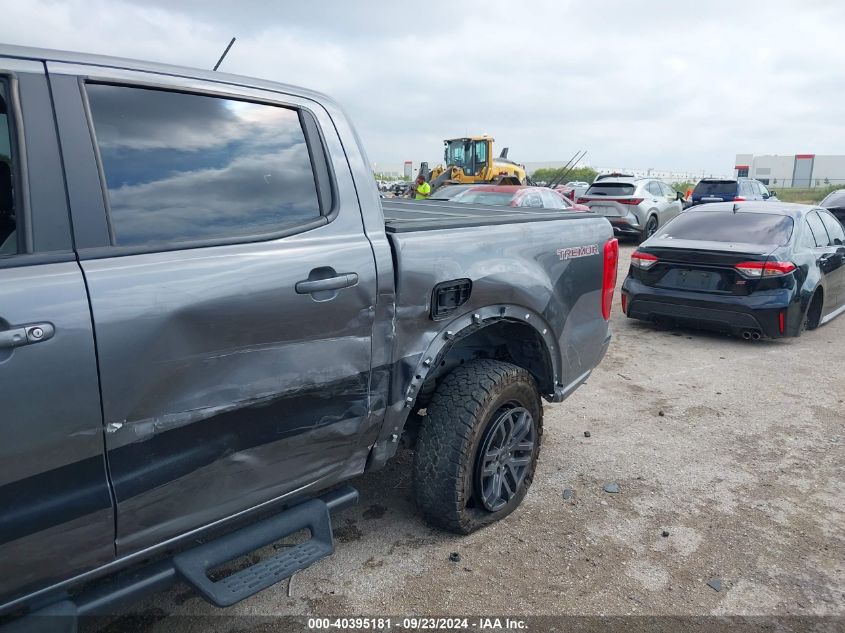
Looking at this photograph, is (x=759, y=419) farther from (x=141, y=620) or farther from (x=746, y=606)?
(x=141, y=620)

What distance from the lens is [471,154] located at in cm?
2306

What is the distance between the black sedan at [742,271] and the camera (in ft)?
21.3

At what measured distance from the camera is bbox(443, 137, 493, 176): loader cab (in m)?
22.6

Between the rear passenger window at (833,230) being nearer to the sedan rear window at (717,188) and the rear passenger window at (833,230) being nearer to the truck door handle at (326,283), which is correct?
the truck door handle at (326,283)

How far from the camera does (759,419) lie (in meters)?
4.85

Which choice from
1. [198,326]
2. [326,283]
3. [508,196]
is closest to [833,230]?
[508,196]

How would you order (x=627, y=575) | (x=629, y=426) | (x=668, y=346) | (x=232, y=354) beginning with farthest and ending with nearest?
(x=668, y=346) < (x=629, y=426) < (x=627, y=575) < (x=232, y=354)

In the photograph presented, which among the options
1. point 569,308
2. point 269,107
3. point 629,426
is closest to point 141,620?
point 269,107

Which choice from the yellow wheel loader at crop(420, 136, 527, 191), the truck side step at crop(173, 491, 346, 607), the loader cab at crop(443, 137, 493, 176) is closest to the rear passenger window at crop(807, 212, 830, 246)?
the truck side step at crop(173, 491, 346, 607)

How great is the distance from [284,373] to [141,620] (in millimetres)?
1264

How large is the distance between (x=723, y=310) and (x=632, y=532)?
4.01m

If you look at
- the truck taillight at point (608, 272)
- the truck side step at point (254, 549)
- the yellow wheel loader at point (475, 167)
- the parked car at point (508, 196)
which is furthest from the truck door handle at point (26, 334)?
the yellow wheel loader at point (475, 167)

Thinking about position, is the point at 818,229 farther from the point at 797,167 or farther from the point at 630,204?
the point at 797,167

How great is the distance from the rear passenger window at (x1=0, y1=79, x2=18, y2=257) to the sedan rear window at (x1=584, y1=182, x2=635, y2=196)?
50.3 ft
